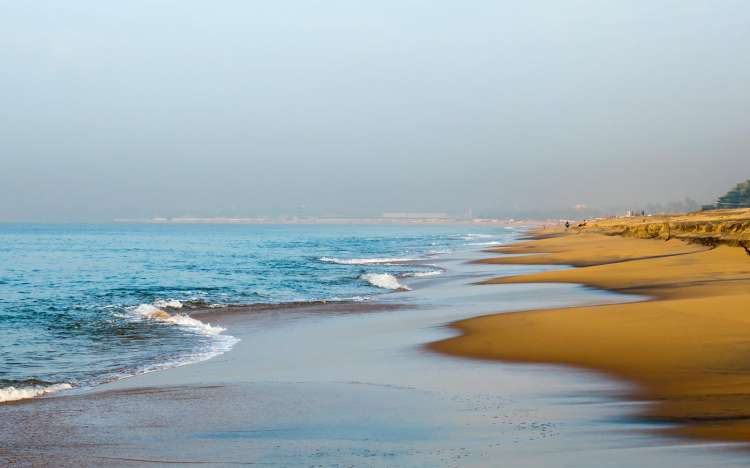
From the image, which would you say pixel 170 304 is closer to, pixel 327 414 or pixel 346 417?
pixel 327 414

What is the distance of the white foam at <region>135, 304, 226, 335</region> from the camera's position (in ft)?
66.0

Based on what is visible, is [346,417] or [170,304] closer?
[346,417]

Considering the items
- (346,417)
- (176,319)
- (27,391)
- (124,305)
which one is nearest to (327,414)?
(346,417)

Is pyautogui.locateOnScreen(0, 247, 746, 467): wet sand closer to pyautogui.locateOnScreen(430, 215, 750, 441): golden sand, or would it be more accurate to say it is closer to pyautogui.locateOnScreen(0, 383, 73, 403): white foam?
pyautogui.locateOnScreen(0, 383, 73, 403): white foam

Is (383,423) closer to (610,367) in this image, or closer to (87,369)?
(610,367)

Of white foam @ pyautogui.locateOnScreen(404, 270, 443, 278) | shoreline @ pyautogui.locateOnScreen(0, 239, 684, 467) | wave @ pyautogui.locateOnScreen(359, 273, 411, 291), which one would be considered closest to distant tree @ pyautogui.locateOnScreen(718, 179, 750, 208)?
white foam @ pyautogui.locateOnScreen(404, 270, 443, 278)

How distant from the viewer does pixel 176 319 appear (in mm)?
22281

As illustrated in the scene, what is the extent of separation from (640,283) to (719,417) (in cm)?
1935

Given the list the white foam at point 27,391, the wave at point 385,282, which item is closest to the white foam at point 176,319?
the white foam at point 27,391

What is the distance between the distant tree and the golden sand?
399ft

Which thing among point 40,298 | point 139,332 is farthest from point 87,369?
point 40,298

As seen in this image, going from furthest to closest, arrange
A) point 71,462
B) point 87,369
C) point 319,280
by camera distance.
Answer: point 319,280 < point 87,369 < point 71,462

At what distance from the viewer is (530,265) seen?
1758 inches

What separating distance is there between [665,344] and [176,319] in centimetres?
1404
